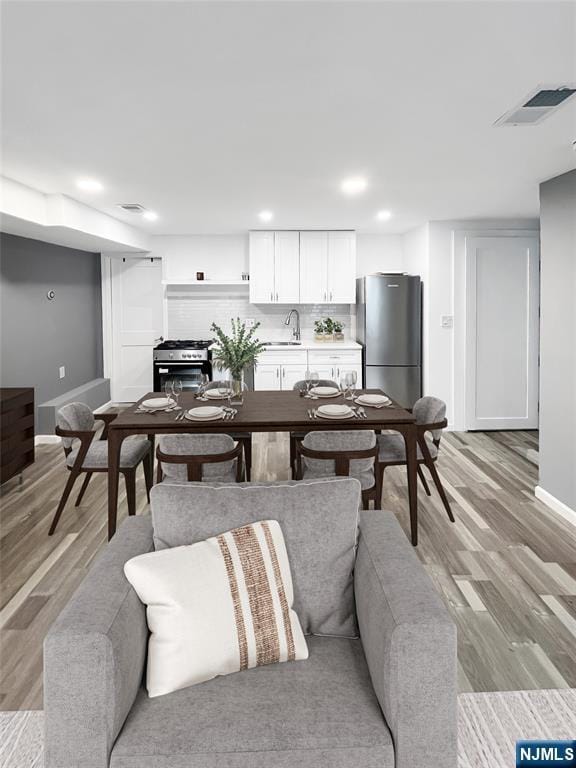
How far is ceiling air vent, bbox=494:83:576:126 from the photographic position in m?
2.51

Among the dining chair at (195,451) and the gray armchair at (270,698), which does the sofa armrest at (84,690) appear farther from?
the dining chair at (195,451)

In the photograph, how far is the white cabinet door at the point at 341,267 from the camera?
7387mm

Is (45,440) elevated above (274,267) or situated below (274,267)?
below

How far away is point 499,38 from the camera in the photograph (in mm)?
2037

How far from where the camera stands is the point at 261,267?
7.38 meters

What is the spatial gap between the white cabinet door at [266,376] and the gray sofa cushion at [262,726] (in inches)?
225

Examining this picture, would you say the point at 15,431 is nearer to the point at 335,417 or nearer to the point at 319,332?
the point at 335,417

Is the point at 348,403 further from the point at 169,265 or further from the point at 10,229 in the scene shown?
the point at 169,265

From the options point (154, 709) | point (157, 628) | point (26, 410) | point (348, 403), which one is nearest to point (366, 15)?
point (157, 628)

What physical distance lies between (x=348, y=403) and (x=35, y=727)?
8.60 feet

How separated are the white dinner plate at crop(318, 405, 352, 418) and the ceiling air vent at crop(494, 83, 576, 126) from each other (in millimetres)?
1778

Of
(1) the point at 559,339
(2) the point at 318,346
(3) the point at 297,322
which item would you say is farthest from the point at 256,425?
(3) the point at 297,322

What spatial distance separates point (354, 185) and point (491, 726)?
→ 11.9 feet

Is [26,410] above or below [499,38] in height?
below
